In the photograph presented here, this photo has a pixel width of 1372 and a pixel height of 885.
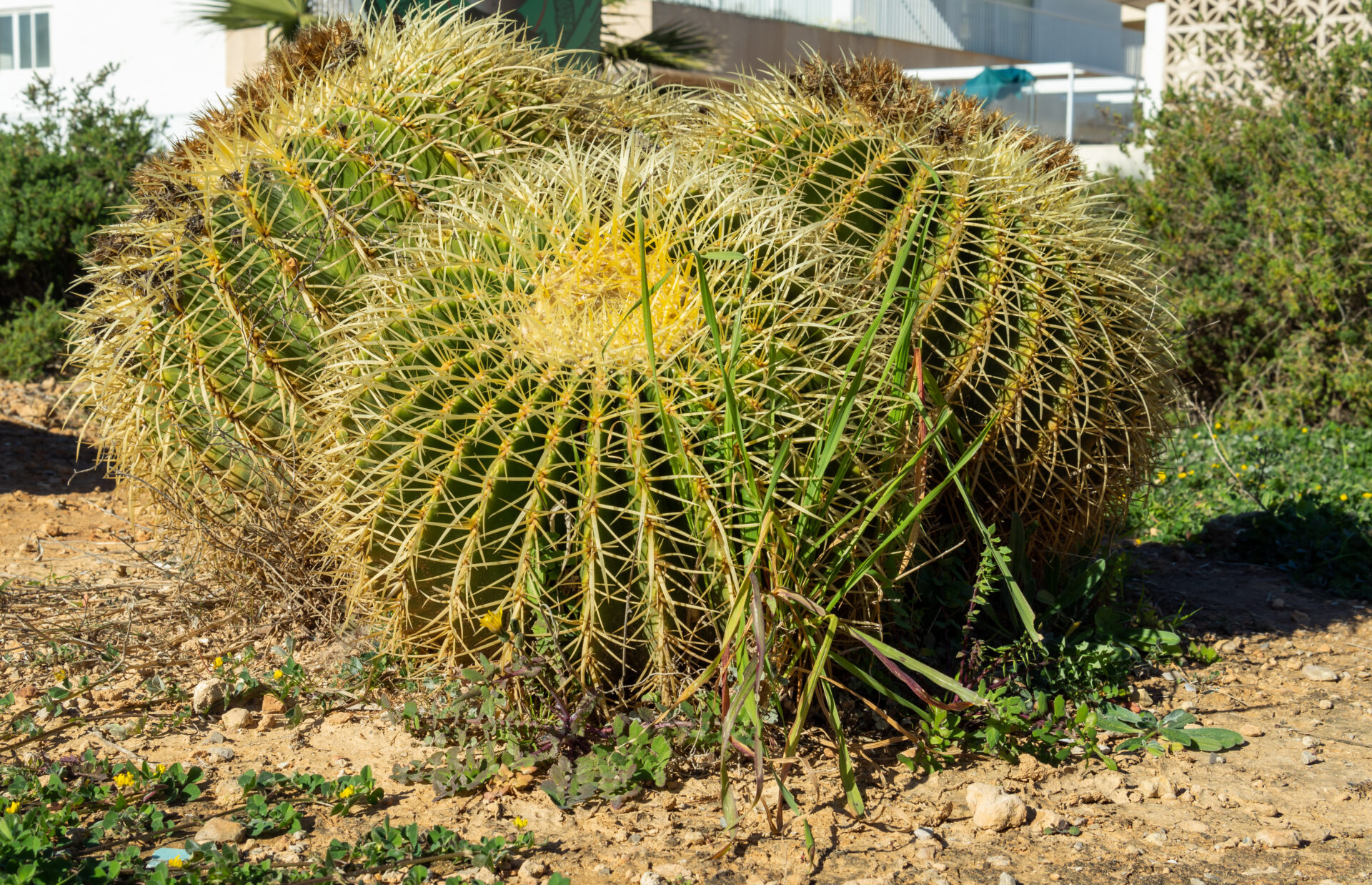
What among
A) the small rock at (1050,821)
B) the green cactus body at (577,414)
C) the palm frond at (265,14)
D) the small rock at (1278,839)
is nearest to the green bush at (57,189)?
the palm frond at (265,14)

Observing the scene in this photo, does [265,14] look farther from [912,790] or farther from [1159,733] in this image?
[1159,733]

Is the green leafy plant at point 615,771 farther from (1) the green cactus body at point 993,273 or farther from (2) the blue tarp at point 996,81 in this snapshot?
(2) the blue tarp at point 996,81

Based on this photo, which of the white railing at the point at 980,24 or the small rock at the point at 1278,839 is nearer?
the small rock at the point at 1278,839

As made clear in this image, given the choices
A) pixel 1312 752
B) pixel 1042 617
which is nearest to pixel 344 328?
pixel 1042 617

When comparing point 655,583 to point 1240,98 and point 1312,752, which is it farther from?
point 1240,98

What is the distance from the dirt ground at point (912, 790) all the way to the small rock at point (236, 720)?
0.02m

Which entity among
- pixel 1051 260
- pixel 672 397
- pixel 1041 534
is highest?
pixel 1051 260

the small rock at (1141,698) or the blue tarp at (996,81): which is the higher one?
the blue tarp at (996,81)

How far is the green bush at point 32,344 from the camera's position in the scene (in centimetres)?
793

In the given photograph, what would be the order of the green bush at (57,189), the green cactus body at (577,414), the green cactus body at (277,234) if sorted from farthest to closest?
the green bush at (57,189) → the green cactus body at (277,234) → the green cactus body at (577,414)

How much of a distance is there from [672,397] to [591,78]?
1921 millimetres

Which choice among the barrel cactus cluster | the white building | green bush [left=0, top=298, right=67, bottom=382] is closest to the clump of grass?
the barrel cactus cluster

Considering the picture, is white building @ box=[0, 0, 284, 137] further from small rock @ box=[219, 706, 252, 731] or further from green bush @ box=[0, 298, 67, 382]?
small rock @ box=[219, 706, 252, 731]

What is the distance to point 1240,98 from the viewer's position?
8.20m
